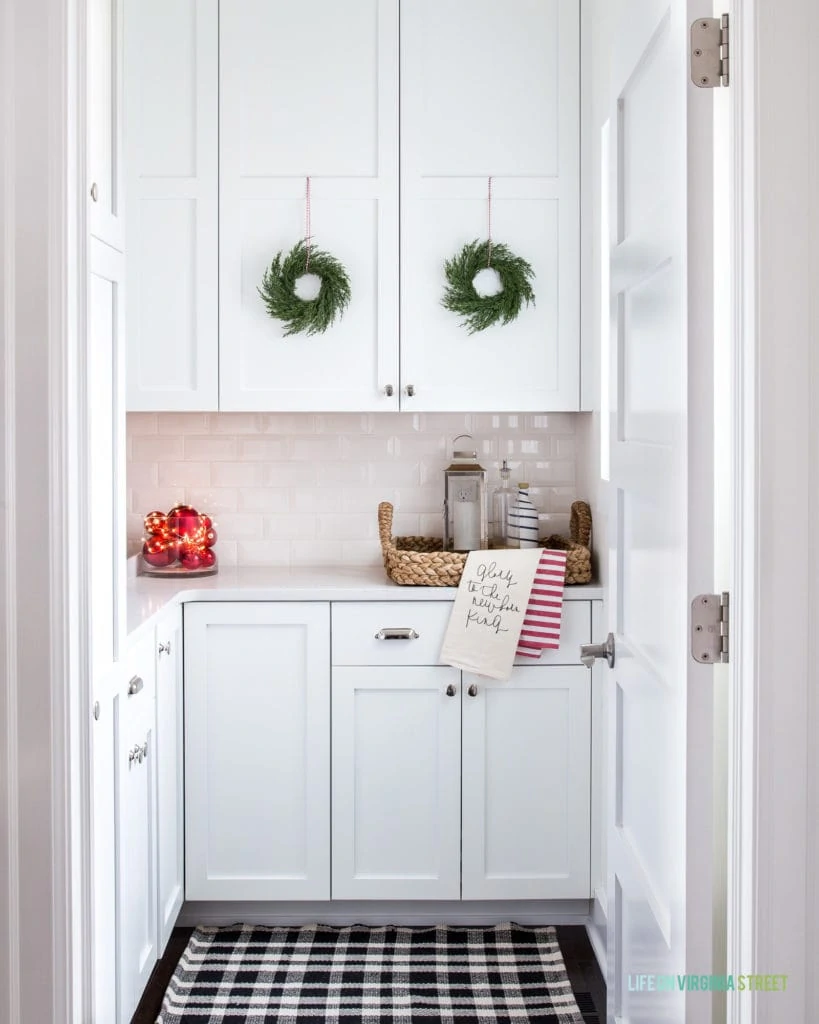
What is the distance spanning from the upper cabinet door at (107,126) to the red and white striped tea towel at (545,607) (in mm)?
1366

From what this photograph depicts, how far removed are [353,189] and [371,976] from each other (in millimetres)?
2053

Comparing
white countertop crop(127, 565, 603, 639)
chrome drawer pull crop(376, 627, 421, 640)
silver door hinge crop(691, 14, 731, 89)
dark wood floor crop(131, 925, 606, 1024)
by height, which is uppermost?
silver door hinge crop(691, 14, 731, 89)

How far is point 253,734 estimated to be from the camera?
9.67ft

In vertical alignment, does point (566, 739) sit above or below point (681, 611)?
below

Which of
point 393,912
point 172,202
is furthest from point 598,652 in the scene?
point 172,202

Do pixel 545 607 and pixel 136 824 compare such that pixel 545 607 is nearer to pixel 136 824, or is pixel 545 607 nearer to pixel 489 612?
pixel 489 612

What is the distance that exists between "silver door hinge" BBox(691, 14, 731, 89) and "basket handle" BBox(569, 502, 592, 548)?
1809 millimetres

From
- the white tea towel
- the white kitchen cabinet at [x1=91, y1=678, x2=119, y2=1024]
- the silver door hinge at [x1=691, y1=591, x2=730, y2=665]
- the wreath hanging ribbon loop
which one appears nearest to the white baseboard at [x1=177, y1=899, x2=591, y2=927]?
the white tea towel

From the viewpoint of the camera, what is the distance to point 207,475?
11.1ft

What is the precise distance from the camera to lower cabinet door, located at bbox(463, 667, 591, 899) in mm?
2947

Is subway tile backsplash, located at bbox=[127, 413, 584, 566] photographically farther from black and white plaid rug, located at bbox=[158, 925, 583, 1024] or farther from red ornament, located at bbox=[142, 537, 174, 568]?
black and white plaid rug, located at bbox=[158, 925, 583, 1024]
